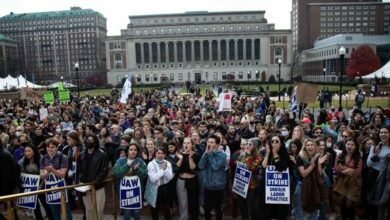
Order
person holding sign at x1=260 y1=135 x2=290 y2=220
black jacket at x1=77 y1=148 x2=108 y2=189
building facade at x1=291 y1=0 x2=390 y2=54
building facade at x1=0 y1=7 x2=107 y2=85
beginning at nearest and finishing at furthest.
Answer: person holding sign at x1=260 y1=135 x2=290 y2=220 → black jacket at x1=77 y1=148 x2=108 y2=189 → building facade at x1=291 y1=0 x2=390 y2=54 → building facade at x1=0 y1=7 x2=107 y2=85

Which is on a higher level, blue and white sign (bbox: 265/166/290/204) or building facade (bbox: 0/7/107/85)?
building facade (bbox: 0/7/107/85)

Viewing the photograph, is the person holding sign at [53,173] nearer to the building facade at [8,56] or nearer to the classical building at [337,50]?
the classical building at [337,50]

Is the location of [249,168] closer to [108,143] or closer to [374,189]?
[374,189]

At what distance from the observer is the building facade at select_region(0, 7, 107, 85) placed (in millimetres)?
167875

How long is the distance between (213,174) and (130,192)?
1795mm

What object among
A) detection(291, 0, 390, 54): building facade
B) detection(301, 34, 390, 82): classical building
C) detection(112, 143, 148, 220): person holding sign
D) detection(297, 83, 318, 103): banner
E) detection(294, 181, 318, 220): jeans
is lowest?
detection(294, 181, 318, 220): jeans

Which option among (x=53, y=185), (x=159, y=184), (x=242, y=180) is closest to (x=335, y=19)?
(x=242, y=180)

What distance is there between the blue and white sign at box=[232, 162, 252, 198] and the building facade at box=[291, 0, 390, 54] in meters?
143

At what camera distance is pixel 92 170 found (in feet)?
24.4

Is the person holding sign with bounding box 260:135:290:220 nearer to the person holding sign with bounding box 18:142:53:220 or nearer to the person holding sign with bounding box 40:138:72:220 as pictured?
the person holding sign with bounding box 40:138:72:220

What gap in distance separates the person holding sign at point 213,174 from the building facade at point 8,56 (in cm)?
14294

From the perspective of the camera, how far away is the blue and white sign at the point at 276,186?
726 cm

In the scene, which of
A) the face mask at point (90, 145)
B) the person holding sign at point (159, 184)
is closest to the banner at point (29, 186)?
the face mask at point (90, 145)

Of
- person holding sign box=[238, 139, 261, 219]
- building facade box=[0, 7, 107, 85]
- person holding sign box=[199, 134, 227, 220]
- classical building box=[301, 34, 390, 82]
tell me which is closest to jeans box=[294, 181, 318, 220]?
person holding sign box=[238, 139, 261, 219]
